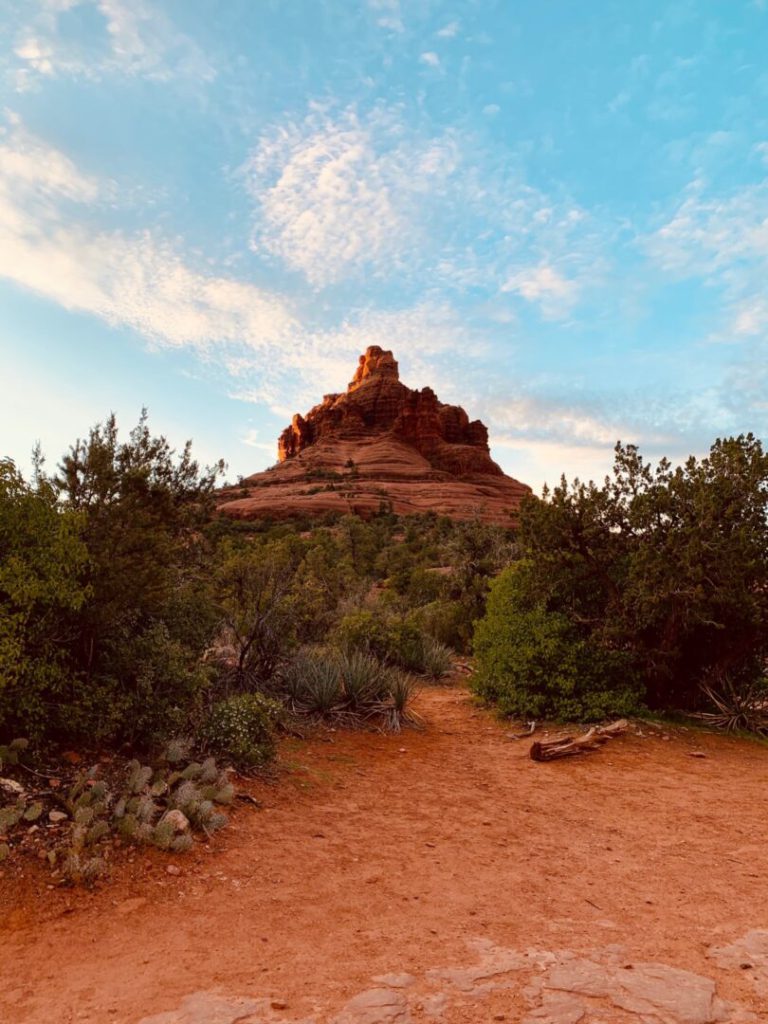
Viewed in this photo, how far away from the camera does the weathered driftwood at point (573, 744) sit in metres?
8.45

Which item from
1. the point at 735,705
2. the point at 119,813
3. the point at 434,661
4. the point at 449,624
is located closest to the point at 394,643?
the point at 434,661

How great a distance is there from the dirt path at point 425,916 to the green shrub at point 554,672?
282 centimetres

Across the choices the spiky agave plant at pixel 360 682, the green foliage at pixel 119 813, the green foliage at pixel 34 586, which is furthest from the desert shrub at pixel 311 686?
the green foliage at pixel 34 586

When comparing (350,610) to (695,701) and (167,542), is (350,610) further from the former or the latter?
(167,542)

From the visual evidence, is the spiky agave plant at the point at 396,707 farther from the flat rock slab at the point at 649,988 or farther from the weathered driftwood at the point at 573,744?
the flat rock slab at the point at 649,988

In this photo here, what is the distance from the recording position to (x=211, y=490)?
926cm

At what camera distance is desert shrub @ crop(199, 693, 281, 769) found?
22.6 ft

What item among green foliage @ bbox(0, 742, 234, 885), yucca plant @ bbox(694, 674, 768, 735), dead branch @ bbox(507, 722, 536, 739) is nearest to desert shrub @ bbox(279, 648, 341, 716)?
dead branch @ bbox(507, 722, 536, 739)

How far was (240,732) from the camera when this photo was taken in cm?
697

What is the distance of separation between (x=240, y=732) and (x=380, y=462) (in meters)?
76.7

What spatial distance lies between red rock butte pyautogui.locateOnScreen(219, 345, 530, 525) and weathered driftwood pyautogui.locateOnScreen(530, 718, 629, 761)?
51910 millimetres

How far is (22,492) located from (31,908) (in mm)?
3412

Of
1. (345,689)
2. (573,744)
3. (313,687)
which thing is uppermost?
(313,687)

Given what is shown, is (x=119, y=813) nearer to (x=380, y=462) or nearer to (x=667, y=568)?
(x=667, y=568)
